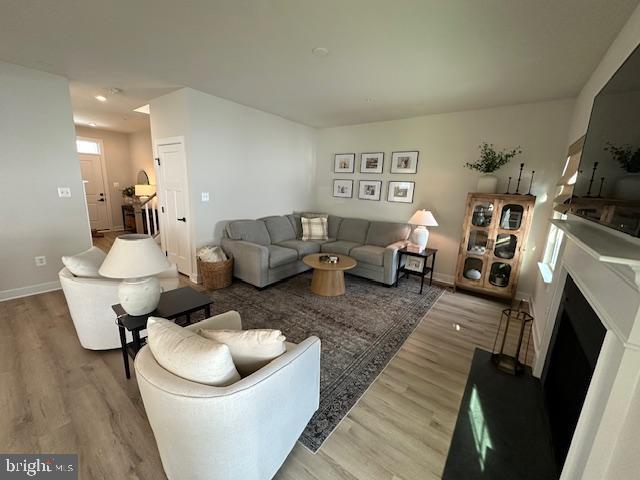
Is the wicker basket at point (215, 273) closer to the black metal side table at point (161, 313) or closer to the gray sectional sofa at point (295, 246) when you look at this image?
the gray sectional sofa at point (295, 246)

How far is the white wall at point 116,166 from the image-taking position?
6.55m

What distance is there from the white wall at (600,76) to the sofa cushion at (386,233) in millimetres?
1807

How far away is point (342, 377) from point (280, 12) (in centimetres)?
265

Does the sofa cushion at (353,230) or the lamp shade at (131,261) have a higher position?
the lamp shade at (131,261)

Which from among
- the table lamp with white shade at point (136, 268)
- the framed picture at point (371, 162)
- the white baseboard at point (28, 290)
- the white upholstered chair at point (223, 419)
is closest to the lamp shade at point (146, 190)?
the white baseboard at point (28, 290)

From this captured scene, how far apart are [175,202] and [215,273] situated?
125cm

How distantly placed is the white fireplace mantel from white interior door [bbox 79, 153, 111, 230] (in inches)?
335

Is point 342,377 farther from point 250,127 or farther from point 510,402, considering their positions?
point 250,127

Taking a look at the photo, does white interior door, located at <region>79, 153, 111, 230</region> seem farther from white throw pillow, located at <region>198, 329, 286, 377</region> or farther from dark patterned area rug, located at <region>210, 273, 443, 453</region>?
white throw pillow, located at <region>198, 329, 286, 377</region>

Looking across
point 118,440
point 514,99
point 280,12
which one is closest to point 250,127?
point 280,12

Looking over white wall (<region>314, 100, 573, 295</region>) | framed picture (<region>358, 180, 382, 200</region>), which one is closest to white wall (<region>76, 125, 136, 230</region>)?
white wall (<region>314, 100, 573, 295</region>)

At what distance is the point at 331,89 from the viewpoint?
3.11m

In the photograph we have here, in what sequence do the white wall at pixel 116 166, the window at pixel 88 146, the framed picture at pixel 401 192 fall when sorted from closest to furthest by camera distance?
the framed picture at pixel 401 192 < the window at pixel 88 146 < the white wall at pixel 116 166

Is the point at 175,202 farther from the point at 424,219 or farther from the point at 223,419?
the point at 424,219
